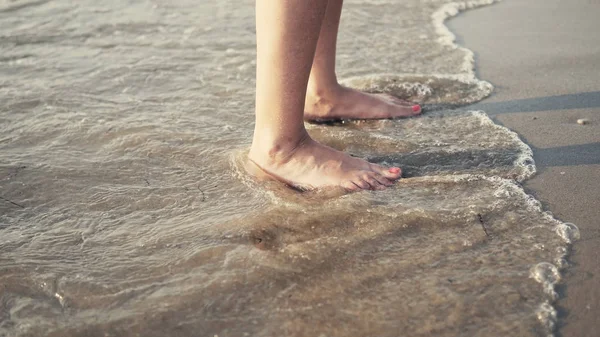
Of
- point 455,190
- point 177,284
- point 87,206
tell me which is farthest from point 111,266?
point 455,190

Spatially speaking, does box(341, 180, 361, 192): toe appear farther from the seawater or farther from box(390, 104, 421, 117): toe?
box(390, 104, 421, 117): toe

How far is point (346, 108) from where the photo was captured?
2.63 meters

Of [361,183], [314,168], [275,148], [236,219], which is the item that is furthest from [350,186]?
[236,219]

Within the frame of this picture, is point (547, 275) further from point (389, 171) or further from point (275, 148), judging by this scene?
point (275, 148)

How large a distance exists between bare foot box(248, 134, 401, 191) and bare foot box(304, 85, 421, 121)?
18.5 inches

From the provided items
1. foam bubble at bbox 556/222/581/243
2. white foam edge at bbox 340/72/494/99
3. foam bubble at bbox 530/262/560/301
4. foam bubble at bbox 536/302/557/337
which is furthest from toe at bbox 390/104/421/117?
foam bubble at bbox 536/302/557/337

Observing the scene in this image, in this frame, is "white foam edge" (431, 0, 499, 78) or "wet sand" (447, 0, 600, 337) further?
"white foam edge" (431, 0, 499, 78)

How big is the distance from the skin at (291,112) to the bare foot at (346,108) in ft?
1.48

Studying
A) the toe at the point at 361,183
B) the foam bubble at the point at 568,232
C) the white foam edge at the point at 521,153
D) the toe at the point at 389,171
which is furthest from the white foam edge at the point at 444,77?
the foam bubble at the point at 568,232

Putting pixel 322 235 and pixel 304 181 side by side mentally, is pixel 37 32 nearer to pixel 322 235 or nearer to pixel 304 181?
pixel 304 181

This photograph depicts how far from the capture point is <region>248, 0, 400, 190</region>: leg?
1.97m

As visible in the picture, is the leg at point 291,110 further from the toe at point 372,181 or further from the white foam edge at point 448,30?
the white foam edge at point 448,30

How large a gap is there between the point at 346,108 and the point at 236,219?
952 mm

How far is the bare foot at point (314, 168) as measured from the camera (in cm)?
207
